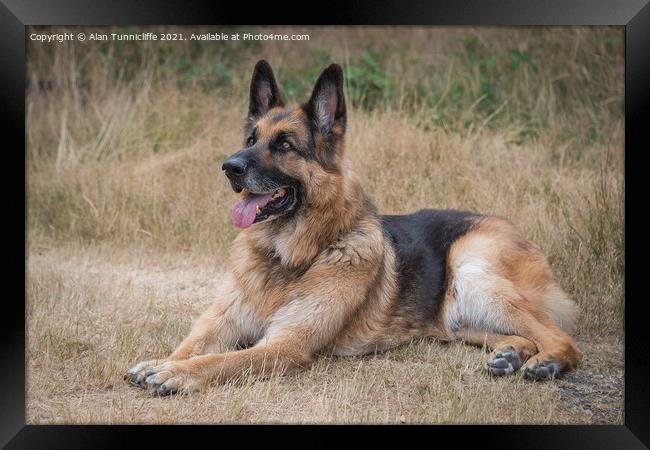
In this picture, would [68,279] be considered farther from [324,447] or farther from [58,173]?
[324,447]

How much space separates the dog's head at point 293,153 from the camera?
6.46 meters

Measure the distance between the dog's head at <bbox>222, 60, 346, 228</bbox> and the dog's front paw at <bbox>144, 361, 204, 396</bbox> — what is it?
1.33 meters

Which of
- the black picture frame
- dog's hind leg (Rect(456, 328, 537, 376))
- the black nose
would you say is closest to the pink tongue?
the black nose

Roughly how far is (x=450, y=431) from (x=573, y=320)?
2357mm

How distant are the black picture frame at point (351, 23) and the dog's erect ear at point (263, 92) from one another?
1.05 m

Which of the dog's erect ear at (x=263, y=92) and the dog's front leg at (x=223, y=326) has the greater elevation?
the dog's erect ear at (x=263, y=92)

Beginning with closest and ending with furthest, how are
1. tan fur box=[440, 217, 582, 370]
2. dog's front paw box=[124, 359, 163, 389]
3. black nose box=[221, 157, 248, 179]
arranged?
dog's front paw box=[124, 359, 163, 389] → black nose box=[221, 157, 248, 179] → tan fur box=[440, 217, 582, 370]

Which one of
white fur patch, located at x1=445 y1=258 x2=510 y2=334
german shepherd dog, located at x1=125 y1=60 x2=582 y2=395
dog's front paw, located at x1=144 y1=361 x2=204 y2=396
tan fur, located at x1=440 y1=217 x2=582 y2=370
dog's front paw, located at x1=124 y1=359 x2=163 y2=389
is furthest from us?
white fur patch, located at x1=445 y1=258 x2=510 y2=334

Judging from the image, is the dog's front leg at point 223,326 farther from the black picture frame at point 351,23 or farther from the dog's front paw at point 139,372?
the black picture frame at point 351,23

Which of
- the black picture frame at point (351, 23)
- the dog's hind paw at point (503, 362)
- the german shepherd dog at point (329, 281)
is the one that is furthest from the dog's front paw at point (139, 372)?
the dog's hind paw at point (503, 362)

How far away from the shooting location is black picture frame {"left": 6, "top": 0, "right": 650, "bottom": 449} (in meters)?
Answer: 5.58

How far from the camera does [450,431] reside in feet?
18.4

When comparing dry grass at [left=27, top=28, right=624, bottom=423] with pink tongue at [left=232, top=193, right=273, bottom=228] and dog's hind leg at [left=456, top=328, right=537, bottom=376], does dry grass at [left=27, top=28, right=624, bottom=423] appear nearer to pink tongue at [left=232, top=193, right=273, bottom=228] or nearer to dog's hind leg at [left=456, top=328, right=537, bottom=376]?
dog's hind leg at [left=456, top=328, right=537, bottom=376]

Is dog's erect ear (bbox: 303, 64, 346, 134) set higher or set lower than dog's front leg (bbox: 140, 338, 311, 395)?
higher
